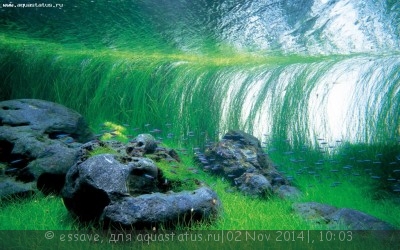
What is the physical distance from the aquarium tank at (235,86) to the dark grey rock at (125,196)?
459 millimetres

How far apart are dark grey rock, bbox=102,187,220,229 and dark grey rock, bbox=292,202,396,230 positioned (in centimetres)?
202

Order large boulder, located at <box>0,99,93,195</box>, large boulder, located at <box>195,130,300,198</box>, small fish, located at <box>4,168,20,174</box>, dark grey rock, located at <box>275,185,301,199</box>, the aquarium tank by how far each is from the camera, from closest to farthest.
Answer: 1. large boulder, located at <box>0,99,93,195</box>
2. small fish, located at <box>4,168,20,174</box>
3. the aquarium tank
4. dark grey rock, located at <box>275,185,301,199</box>
5. large boulder, located at <box>195,130,300,198</box>

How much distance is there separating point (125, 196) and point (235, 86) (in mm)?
7324

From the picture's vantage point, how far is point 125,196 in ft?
12.8

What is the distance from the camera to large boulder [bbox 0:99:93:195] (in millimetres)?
5473

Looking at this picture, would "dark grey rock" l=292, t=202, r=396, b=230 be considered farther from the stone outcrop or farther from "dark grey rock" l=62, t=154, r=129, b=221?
"dark grey rock" l=62, t=154, r=129, b=221

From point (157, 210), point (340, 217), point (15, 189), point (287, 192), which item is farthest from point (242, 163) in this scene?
point (15, 189)

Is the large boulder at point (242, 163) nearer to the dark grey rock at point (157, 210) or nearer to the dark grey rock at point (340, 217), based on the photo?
the dark grey rock at point (340, 217)

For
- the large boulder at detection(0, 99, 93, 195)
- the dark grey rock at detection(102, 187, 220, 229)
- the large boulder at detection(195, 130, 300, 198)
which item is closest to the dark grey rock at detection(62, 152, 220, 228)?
the dark grey rock at detection(102, 187, 220, 229)

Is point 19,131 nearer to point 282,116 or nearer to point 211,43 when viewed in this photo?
point 211,43

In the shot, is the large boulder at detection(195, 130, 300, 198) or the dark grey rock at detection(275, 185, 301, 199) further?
the large boulder at detection(195, 130, 300, 198)

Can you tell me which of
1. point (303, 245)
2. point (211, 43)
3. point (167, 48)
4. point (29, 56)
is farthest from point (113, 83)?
point (303, 245)

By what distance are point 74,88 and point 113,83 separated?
1268mm

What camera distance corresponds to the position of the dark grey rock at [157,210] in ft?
12.2
